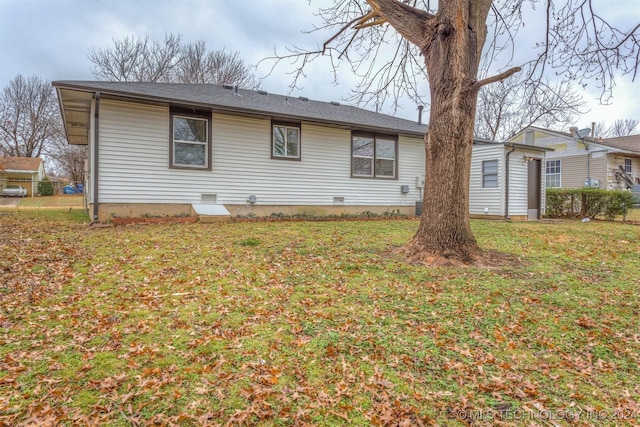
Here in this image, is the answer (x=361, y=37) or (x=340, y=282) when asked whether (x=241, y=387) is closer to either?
(x=340, y=282)

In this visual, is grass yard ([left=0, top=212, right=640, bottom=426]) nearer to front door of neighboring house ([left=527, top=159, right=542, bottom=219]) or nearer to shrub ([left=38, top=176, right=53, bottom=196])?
front door of neighboring house ([left=527, top=159, right=542, bottom=219])

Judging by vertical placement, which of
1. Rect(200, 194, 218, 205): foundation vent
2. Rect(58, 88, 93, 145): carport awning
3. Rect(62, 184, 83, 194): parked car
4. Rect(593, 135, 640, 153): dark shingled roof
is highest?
Rect(593, 135, 640, 153): dark shingled roof

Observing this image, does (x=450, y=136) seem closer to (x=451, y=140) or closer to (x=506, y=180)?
(x=451, y=140)

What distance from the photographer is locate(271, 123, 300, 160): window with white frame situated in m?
10.9

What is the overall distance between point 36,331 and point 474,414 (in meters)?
3.28

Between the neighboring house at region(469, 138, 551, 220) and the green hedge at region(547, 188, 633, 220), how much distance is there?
908mm

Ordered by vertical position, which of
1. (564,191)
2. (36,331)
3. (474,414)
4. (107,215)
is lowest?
(474,414)

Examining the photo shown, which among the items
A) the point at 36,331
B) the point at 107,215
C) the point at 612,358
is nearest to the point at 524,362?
the point at 612,358

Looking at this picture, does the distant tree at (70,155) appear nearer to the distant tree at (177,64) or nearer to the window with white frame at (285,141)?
the distant tree at (177,64)

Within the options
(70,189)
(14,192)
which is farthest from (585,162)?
(70,189)

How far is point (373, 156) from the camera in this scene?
493 inches

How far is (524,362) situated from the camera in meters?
2.62

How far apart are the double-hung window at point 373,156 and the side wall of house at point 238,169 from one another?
0.83ft

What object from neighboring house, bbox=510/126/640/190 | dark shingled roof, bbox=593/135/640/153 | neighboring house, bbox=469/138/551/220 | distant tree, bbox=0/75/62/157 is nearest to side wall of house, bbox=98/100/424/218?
neighboring house, bbox=469/138/551/220
